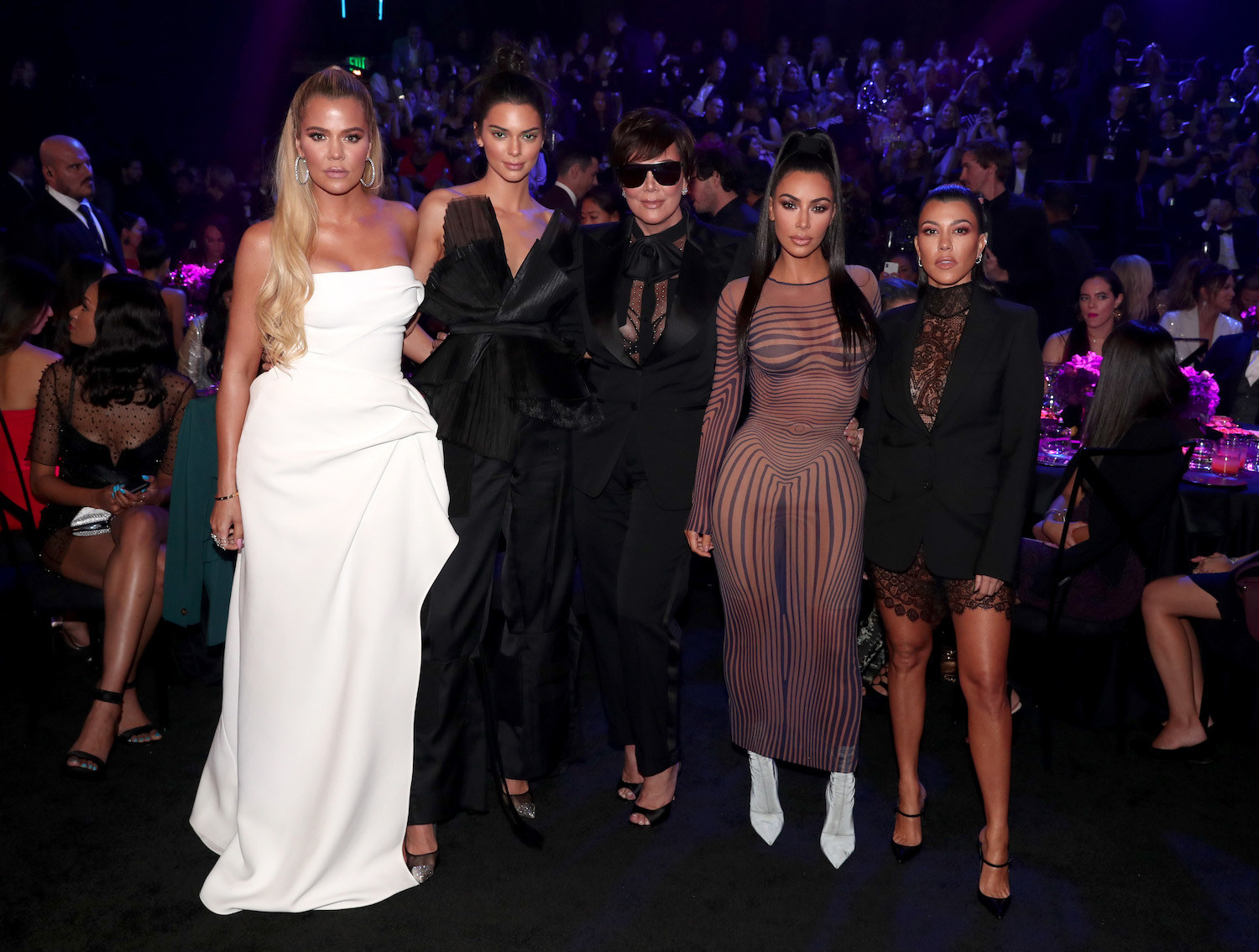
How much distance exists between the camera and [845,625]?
2932 millimetres

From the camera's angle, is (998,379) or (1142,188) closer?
(998,379)

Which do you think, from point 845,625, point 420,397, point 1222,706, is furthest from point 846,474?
point 1222,706

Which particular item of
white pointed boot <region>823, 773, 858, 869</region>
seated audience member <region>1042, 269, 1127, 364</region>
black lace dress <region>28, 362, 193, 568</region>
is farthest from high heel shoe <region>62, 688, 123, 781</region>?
seated audience member <region>1042, 269, 1127, 364</region>

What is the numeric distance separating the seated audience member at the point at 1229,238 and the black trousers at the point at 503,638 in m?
9.24

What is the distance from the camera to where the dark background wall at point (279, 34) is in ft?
36.0

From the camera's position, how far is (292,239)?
2.71 meters

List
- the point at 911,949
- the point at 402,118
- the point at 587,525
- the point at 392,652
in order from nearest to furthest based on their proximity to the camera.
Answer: the point at 911,949
the point at 392,652
the point at 587,525
the point at 402,118

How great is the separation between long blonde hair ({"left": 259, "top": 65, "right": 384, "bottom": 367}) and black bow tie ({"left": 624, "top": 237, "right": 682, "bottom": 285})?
32.0 inches

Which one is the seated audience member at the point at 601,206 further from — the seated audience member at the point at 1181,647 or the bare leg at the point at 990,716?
the bare leg at the point at 990,716

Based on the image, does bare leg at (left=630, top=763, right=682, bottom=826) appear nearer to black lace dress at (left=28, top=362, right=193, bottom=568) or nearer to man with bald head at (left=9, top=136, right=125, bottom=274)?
black lace dress at (left=28, top=362, right=193, bottom=568)

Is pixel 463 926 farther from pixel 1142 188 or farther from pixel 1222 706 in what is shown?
pixel 1142 188

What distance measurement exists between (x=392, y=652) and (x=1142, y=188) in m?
11.2

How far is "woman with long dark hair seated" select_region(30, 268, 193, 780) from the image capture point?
375 centimetres

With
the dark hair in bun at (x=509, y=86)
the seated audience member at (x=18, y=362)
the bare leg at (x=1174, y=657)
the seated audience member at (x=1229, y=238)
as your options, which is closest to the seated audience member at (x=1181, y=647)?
the bare leg at (x=1174, y=657)
